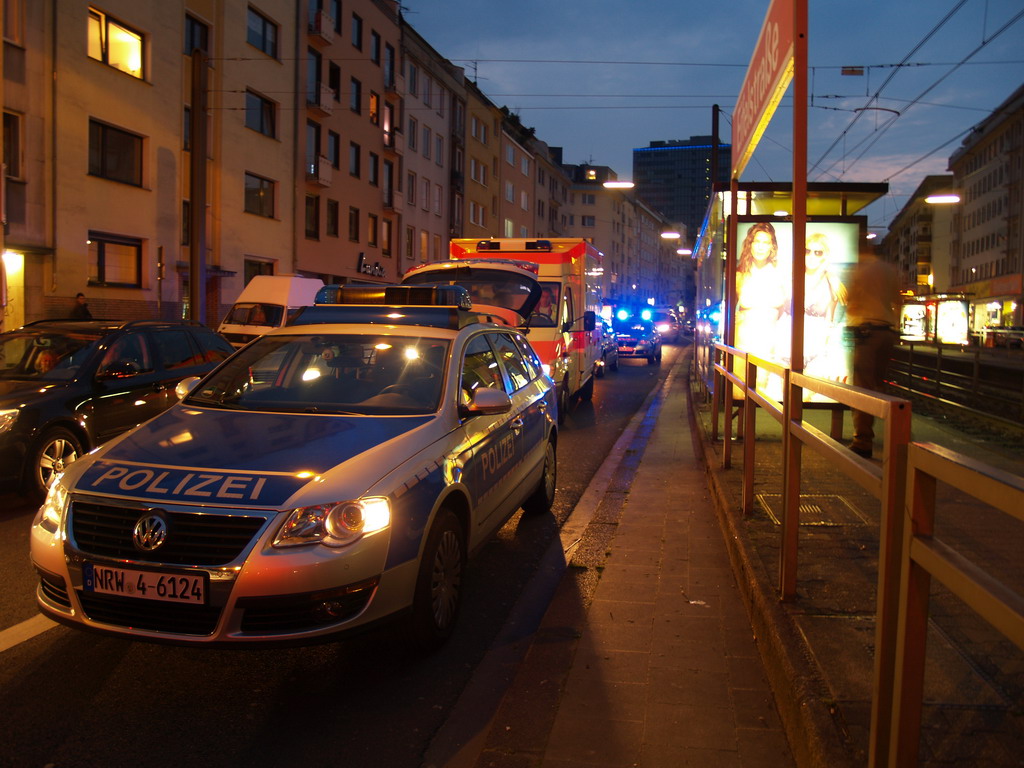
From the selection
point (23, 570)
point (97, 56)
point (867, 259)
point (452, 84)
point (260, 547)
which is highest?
point (452, 84)

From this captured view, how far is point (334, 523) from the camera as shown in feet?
11.8

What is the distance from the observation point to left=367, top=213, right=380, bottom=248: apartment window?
3941 cm

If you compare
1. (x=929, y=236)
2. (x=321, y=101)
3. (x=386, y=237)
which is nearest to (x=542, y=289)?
(x=321, y=101)

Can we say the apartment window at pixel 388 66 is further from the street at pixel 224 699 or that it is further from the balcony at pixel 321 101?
the street at pixel 224 699

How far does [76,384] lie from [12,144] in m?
14.5

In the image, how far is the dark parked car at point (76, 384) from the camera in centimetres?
700

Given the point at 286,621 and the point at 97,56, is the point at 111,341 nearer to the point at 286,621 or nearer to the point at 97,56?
the point at 286,621

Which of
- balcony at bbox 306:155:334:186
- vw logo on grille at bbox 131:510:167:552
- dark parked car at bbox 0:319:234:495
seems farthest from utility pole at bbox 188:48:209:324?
vw logo on grille at bbox 131:510:167:552

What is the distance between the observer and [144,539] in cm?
352

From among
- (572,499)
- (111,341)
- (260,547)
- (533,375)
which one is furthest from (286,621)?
(111,341)

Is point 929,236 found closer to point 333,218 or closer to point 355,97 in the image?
point 355,97

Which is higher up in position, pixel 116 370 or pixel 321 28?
pixel 321 28

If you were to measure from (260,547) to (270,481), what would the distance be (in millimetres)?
309

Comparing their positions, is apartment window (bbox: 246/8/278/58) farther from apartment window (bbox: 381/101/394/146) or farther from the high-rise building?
the high-rise building
